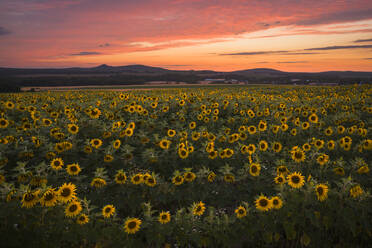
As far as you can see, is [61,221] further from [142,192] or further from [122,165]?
[122,165]

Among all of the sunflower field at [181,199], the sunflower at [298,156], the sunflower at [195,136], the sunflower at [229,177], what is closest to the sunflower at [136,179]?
the sunflower field at [181,199]

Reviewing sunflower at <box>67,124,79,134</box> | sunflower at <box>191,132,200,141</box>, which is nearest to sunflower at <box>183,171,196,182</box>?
sunflower at <box>191,132,200,141</box>

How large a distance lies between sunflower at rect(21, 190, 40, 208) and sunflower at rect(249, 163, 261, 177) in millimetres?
3665

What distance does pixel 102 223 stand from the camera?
3.19 meters

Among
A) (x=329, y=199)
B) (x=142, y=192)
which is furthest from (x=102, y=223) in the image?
(x=329, y=199)

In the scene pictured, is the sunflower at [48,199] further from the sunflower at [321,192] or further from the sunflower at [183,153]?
the sunflower at [321,192]

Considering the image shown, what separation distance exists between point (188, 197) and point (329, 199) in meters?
2.28

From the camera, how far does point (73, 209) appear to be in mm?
3256

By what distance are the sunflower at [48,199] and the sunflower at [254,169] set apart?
345cm

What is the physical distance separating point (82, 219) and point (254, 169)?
10.6ft

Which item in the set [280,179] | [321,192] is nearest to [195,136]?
[280,179]

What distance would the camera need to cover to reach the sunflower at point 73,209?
10.5 ft

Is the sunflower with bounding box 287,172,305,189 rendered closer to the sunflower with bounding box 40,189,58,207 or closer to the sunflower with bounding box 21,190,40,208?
the sunflower with bounding box 40,189,58,207

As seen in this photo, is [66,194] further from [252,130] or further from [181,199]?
[252,130]
